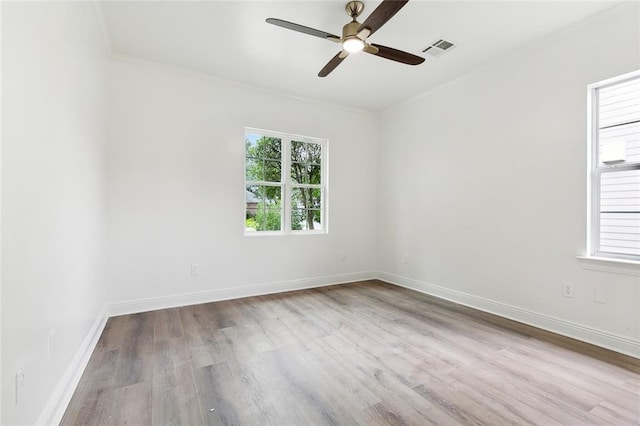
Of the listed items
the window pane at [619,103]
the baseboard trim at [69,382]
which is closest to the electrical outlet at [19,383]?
the baseboard trim at [69,382]

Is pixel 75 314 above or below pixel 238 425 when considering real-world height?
above

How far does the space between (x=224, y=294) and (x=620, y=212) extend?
420cm

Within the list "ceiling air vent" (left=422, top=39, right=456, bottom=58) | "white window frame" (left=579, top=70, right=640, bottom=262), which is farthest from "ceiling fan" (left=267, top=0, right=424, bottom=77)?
"white window frame" (left=579, top=70, right=640, bottom=262)

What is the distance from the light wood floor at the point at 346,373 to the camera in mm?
1684

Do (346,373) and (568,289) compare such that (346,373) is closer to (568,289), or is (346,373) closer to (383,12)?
(568,289)

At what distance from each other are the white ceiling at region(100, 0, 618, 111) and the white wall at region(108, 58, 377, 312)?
1.10 feet

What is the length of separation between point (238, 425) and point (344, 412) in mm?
591

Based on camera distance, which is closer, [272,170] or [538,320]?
[538,320]

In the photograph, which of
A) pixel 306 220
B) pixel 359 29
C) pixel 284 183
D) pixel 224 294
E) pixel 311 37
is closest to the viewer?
pixel 359 29

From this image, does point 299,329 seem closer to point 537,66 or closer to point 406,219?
point 406,219

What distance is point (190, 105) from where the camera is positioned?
12.0ft

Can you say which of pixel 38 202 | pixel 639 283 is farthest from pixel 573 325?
pixel 38 202

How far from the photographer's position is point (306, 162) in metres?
4.62

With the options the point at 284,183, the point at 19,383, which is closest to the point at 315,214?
the point at 284,183
